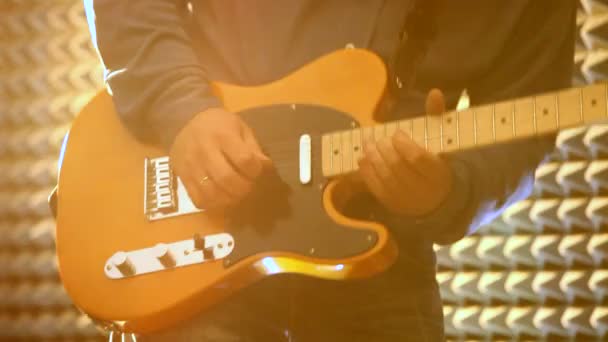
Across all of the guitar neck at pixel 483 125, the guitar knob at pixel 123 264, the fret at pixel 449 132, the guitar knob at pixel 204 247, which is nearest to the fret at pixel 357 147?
the guitar neck at pixel 483 125

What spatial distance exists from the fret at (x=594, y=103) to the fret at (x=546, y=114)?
0.03 metres

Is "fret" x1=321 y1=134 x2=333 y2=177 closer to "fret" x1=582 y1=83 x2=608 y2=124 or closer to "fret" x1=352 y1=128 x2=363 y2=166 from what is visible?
"fret" x1=352 y1=128 x2=363 y2=166

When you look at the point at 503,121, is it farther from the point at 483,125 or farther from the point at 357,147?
the point at 357,147

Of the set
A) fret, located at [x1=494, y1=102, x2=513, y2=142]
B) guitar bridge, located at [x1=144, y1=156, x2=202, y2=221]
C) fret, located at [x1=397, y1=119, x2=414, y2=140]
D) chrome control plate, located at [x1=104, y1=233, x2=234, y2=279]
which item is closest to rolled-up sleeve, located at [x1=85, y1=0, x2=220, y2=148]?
guitar bridge, located at [x1=144, y1=156, x2=202, y2=221]

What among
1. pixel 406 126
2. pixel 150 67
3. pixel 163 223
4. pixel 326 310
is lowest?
pixel 326 310

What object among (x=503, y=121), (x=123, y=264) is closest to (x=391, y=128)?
(x=503, y=121)

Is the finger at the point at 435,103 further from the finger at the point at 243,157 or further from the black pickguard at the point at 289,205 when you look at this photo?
the finger at the point at 243,157

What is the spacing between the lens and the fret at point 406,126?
854 mm

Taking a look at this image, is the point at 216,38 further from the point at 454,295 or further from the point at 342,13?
the point at 454,295

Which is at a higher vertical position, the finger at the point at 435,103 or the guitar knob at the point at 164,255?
the finger at the point at 435,103

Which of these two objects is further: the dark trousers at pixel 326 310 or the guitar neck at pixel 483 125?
the dark trousers at pixel 326 310

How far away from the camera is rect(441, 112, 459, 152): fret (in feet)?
2.72

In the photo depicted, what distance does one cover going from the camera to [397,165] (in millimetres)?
819

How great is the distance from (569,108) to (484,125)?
95 mm
